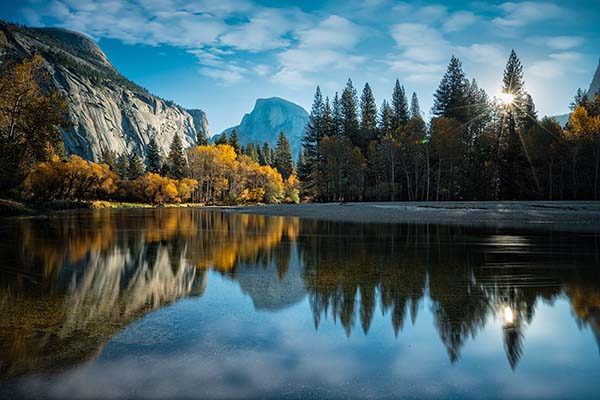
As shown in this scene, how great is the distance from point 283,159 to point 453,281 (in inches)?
3742

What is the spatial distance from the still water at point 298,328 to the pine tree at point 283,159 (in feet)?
296

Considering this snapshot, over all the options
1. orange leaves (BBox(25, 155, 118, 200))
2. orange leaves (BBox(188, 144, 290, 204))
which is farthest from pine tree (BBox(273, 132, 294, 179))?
orange leaves (BBox(25, 155, 118, 200))

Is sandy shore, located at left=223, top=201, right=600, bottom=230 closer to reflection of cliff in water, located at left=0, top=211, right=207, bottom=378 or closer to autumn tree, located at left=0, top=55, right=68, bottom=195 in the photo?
reflection of cliff in water, located at left=0, top=211, right=207, bottom=378

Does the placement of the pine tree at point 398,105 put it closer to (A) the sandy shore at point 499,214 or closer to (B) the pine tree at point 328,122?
(B) the pine tree at point 328,122

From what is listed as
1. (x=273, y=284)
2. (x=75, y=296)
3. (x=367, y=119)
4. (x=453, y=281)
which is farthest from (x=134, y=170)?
(x=453, y=281)

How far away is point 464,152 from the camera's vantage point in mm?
46156

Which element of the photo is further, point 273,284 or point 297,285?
point 273,284

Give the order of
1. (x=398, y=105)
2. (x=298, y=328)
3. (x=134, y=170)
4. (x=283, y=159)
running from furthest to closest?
(x=283, y=159)
(x=134, y=170)
(x=398, y=105)
(x=298, y=328)

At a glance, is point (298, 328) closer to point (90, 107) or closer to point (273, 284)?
point (273, 284)

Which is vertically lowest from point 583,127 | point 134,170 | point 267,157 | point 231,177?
point 231,177

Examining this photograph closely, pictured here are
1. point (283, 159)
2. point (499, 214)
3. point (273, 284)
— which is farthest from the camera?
point (283, 159)

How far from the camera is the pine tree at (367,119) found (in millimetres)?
65688

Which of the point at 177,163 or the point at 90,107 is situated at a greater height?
the point at 90,107

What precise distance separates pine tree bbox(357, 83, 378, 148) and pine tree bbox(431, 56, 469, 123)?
35.8 feet
